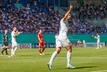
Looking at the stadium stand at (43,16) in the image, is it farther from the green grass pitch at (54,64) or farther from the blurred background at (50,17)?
the green grass pitch at (54,64)

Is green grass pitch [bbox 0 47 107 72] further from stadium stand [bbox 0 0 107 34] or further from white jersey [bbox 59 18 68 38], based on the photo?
stadium stand [bbox 0 0 107 34]

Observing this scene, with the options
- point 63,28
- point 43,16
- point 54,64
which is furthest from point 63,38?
point 43,16

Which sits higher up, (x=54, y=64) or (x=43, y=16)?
(x=54, y=64)

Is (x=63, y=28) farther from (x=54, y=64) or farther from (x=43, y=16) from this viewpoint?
(x=43, y=16)

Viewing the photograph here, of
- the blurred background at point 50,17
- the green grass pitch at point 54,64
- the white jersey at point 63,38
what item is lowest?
the blurred background at point 50,17

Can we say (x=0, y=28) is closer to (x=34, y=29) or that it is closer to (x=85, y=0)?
(x=34, y=29)

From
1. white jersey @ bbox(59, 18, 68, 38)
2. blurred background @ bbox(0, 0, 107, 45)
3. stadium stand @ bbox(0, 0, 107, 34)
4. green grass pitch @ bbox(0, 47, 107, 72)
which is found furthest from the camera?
stadium stand @ bbox(0, 0, 107, 34)

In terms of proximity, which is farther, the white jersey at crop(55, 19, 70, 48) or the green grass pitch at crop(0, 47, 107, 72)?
the white jersey at crop(55, 19, 70, 48)

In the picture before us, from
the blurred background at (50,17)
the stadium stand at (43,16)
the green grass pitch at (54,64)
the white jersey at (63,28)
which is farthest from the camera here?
the stadium stand at (43,16)

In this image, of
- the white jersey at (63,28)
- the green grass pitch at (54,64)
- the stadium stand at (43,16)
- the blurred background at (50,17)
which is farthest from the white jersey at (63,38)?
the stadium stand at (43,16)

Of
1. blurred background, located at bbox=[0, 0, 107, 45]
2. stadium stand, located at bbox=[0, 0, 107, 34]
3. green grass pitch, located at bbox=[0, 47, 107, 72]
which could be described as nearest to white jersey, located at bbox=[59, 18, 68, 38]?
green grass pitch, located at bbox=[0, 47, 107, 72]

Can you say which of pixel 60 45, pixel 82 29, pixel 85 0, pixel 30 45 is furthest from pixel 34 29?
pixel 60 45

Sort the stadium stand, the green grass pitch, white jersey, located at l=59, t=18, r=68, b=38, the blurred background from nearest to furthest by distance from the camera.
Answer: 1. the green grass pitch
2. white jersey, located at l=59, t=18, r=68, b=38
3. the blurred background
4. the stadium stand

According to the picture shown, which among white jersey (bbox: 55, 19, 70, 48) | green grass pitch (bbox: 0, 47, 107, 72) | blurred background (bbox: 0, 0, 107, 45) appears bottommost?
blurred background (bbox: 0, 0, 107, 45)
